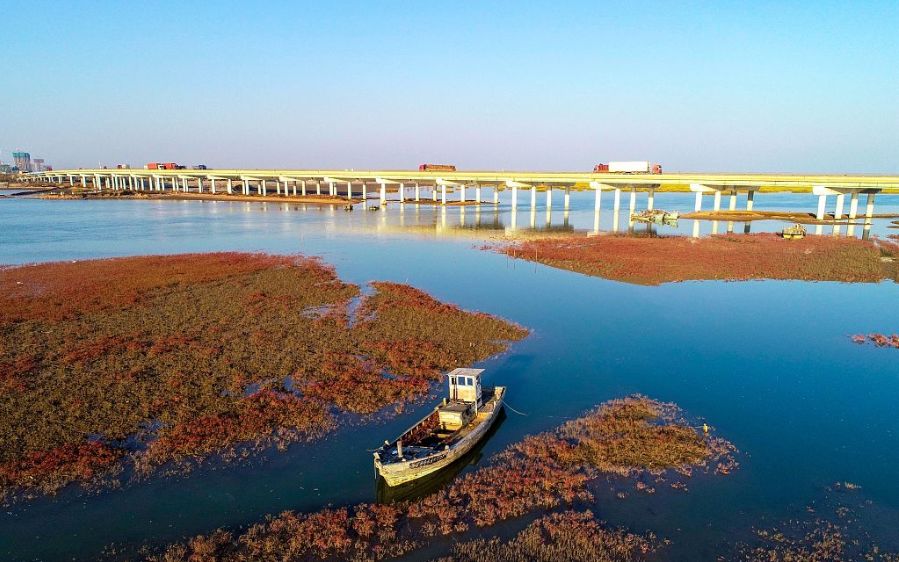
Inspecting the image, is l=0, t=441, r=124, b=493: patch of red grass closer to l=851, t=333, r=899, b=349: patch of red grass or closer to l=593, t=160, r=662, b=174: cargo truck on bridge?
l=851, t=333, r=899, b=349: patch of red grass

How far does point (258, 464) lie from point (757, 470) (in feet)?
54.5

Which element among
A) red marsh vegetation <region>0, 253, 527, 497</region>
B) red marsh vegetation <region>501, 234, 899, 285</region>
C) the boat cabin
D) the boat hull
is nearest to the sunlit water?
the boat hull

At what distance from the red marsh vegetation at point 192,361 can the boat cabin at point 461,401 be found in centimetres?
351

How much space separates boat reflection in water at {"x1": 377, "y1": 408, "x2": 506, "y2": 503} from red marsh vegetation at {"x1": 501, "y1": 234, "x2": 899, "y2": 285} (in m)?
33.1

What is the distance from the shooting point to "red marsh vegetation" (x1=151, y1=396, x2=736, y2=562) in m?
13.4

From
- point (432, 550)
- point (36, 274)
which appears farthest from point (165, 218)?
point (432, 550)

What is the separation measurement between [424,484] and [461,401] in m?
4.09

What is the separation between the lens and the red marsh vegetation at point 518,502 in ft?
44.1

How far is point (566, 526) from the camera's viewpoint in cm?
1412

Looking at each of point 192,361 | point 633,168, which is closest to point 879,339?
point 192,361

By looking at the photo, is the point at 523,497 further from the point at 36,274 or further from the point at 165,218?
the point at 165,218

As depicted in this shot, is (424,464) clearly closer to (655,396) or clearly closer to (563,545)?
(563,545)

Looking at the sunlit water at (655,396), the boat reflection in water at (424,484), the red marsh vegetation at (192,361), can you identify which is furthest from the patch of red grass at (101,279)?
the boat reflection in water at (424,484)

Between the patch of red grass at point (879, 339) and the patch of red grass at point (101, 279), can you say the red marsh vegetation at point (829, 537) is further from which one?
the patch of red grass at point (101, 279)
